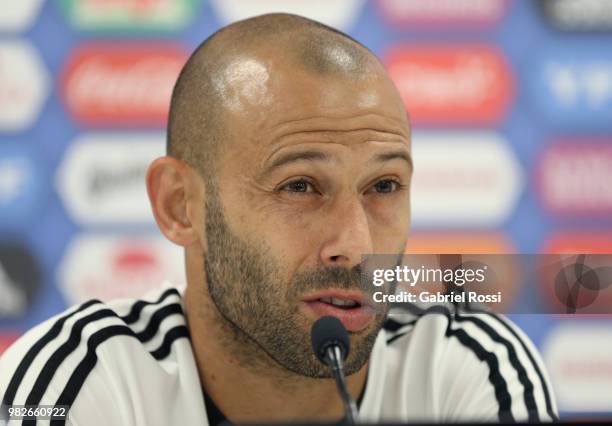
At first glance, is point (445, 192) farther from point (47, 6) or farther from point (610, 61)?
point (47, 6)

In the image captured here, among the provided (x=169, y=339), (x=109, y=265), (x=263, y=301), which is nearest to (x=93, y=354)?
(x=169, y=339)

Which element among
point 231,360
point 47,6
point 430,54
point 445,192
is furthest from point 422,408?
point 47,6

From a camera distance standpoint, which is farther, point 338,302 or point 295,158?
point 295,158

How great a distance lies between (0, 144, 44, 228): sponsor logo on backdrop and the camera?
2.65 metres

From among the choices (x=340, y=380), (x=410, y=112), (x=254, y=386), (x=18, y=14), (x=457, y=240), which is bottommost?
(x=340, y=380)

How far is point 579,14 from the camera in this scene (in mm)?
2717

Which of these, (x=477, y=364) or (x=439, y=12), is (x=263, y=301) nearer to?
(x=477, y=364)

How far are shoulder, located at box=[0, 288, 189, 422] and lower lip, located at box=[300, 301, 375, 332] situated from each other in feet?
1.15

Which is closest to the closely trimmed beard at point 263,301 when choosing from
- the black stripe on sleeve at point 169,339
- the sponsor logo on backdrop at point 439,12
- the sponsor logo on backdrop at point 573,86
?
the black stripe on sleeve at point 169,339

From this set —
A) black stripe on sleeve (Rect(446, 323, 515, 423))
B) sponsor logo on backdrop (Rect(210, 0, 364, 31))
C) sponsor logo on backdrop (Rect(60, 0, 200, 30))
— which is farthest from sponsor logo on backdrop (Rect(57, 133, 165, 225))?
black stripe on sleeve (Rect(446, 323, 515, 423))

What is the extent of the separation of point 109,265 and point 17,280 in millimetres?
301

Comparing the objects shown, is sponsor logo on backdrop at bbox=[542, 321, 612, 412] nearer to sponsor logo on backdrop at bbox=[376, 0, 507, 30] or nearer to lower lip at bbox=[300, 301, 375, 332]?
sponsor logo on backdrop at bbox=[376, 0, 507, 30]

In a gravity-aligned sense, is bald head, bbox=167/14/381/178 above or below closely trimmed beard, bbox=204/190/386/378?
above

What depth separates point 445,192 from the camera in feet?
8.63
